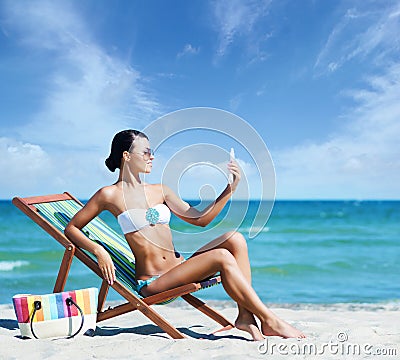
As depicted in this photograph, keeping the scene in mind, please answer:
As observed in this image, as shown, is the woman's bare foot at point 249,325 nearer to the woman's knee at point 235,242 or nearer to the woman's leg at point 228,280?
the woman's leg at point 228,280

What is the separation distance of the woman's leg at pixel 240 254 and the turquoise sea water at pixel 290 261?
0.36 ft

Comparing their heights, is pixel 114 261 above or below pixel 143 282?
above

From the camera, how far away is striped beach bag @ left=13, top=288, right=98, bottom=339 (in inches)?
142


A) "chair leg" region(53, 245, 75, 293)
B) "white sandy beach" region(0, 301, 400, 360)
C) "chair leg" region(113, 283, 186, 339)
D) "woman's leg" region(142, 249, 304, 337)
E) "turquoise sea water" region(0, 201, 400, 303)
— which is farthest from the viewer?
"turquoise sea water" region(0, 201, 400, 303)

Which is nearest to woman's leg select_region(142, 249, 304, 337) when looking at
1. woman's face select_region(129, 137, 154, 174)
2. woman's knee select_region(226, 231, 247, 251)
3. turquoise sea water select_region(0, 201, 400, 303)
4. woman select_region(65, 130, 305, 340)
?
woman select_region(65, 130, 305, 340)

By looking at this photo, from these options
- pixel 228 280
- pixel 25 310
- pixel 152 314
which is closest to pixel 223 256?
pixel 228 280

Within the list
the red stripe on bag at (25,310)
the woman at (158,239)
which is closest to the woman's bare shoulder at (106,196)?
the woman at (158,239)

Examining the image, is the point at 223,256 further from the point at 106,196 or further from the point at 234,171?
the point at 106,196

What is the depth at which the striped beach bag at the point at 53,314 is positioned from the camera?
3604 mm

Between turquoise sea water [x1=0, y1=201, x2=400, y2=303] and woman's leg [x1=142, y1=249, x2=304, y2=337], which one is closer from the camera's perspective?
woman's leg [x1=142, y1=249, x2=304, y2=337]

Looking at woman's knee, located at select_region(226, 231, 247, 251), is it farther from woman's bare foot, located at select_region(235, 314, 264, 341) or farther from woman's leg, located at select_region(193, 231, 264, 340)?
woman's bare foot, located at select_region(235, 314, 264, 341)

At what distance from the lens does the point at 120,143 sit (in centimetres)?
386

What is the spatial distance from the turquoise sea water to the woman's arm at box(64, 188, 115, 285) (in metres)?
0.48

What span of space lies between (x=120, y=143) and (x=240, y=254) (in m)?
1.00
